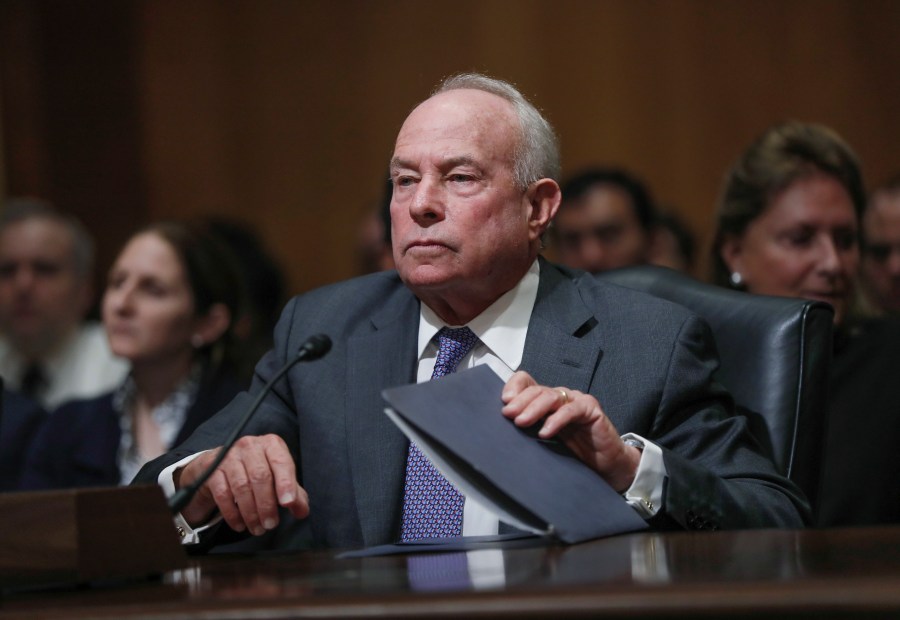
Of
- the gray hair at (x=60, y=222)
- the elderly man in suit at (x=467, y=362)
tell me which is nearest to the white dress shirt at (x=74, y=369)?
the gray hair at (x=60, y=222)

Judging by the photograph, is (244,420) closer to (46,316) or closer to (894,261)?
(894,261)

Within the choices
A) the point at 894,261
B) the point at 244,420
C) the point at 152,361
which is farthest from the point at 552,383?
the point at 894,261

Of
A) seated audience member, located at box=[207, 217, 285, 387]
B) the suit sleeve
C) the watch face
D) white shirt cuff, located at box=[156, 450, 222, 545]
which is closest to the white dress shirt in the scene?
seated audience member, located at box=[207, 217, 285, 387]

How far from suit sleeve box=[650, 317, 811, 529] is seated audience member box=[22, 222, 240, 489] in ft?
5.20

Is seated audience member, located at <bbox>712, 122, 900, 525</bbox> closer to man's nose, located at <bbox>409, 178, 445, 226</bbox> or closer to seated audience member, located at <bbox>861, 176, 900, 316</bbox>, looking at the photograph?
seated audience member, located at <bbox>861, 176, 900, 316</bbox>

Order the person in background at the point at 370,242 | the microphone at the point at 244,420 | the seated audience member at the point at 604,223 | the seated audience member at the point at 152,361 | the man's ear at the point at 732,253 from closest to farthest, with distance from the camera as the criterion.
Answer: the microphone at the point at 244,420 → the man's ear at the point at 732,253 → the seated audience member at the point at 152,361 → the seated audience member at the point at 604,223 → the person in background at the point at 370,242

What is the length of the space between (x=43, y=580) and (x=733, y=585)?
0.74 metres

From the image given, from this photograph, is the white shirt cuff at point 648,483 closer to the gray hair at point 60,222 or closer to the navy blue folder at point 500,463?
the navy blue folder at point 500,463

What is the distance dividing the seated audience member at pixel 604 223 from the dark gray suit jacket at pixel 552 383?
1916mm

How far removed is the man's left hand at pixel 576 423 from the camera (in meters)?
1.54

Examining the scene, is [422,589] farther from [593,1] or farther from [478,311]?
[593,1]

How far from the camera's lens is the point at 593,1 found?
5.03 meters

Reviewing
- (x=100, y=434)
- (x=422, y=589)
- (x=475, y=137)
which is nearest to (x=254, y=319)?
(x=100, y=434)

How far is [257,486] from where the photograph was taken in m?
1.66
